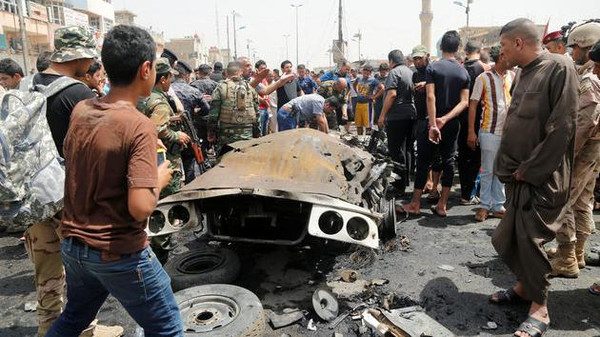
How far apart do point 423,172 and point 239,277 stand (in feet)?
9.66

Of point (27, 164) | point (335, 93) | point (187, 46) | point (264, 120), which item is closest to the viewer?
point (27, 164)

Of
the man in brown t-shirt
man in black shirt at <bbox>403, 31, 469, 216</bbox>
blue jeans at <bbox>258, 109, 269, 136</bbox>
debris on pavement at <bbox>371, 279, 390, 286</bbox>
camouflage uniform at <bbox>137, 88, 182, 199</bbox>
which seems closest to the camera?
the man in brown t-shirt

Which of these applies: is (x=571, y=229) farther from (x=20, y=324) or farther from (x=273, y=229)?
(x=20, y=324)

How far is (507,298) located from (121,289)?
2925 millimetres

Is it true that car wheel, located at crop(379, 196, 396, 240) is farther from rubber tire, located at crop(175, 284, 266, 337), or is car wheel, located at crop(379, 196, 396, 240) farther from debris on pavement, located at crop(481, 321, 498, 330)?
rubber tire, located at crop(175, 284, 266, 337)

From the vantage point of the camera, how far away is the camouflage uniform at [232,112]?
5.89 metres

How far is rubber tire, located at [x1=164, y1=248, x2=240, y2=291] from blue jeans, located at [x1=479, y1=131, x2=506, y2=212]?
11.0ft

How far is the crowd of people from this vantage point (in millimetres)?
1802

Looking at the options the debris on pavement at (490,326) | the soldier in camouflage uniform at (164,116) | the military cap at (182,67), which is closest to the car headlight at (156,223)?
the soldier in camouflage uniform at (164,116)

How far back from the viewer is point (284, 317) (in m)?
3.18

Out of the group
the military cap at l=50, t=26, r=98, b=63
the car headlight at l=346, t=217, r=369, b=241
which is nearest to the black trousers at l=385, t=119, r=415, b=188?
the car headlight at l=346, t=217, r=369, b=241

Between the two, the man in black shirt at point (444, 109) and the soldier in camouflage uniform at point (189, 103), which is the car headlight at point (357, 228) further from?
the soldier in camouflage uniform at point (189, 103)

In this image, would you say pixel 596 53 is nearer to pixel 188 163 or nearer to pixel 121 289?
pixel 121 289

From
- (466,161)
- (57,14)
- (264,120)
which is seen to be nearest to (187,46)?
(57,14)
